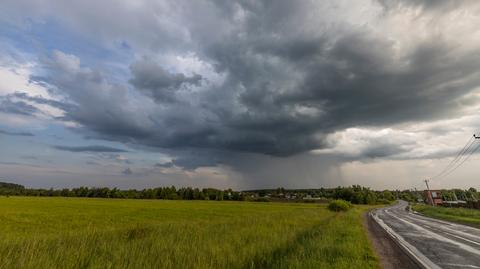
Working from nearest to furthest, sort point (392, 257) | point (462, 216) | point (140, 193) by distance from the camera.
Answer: point (392, 257)
point (462, 216)
point (140, 193)

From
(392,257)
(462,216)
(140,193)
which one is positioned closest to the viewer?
(392,257)

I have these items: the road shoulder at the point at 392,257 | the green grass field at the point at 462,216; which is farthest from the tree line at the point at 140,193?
the road shoulder at the point at 392,257

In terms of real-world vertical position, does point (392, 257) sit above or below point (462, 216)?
below

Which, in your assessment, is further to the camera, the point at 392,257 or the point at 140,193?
the point at 140,193

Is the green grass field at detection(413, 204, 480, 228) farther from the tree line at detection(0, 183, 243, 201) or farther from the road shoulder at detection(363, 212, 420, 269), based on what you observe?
the tree line at detection(0, 183, 243, 201)

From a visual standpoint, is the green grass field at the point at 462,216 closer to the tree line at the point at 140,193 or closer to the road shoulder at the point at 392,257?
the road shoulder at the point at 392,257

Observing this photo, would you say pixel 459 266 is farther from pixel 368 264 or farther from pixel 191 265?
pixel 191 265

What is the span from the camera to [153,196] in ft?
528

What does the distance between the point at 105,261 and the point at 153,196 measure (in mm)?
166697

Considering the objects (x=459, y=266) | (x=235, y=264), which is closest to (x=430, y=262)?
(x=459, y=266)

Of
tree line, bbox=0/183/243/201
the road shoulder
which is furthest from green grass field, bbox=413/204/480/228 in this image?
tree line, bbox=0/183/243/201

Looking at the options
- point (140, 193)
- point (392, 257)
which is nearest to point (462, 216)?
point (392, 257)

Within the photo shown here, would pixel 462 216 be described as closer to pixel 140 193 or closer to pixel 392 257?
pixel 392 257

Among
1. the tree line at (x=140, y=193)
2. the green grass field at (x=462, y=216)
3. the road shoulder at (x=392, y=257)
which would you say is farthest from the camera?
the tree line at (x=140, y=193)
